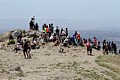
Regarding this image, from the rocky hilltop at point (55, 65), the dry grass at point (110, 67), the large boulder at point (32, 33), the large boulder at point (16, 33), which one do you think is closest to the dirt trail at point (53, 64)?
the rocky hilltop at point (55, 65)

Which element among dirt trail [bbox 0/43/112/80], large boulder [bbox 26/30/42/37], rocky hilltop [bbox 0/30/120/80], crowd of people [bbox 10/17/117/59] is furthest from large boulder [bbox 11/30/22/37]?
dirt trail [bbox 0/43/112/80]

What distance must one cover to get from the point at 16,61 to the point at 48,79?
1093cm

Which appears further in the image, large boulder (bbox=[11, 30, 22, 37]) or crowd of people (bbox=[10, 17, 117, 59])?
large boulder (bbox=[11, 30, 22, 37])

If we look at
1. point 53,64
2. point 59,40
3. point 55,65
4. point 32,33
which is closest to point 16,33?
point 32,33

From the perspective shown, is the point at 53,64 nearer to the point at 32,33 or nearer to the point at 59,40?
the point at 59,40

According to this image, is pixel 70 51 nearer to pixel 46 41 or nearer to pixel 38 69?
pixel 46 41

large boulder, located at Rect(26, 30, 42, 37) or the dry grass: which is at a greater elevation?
large boulder, located at Rect(26, 30, 42, 37)

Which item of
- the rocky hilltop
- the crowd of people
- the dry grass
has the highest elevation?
the crowd of people

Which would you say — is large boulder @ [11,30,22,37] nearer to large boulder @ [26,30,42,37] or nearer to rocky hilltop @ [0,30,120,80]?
large boulder @ [26,30,42,37]

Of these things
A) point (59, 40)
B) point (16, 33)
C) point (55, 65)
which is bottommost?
point (55, 65)

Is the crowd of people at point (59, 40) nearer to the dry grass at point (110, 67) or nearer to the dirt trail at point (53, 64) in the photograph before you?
the dirt trail at point (53, 64)

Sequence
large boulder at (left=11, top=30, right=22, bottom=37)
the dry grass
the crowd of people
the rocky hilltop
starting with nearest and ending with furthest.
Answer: the rocky hilltop, the dry grass, the crowd of people, large boulder at (left=11, top=30, right=22, bottom=37)

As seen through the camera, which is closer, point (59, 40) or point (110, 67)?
point (110, 67)

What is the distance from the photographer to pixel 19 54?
1795 inches
